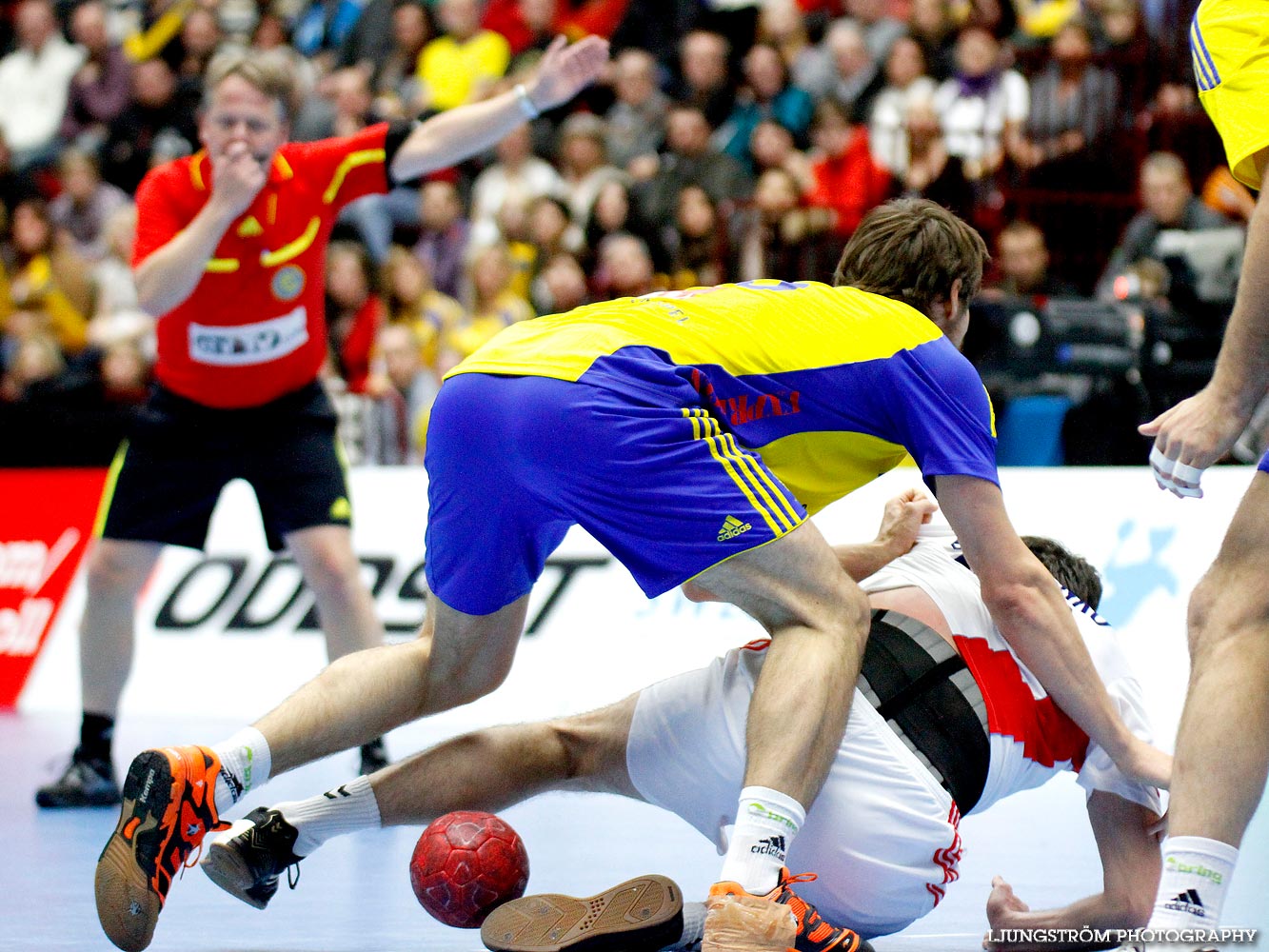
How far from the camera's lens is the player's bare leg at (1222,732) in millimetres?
2330

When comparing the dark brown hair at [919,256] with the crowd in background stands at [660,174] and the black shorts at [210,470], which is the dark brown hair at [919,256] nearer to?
the black shorts at [210,470]

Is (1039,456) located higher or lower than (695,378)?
lower

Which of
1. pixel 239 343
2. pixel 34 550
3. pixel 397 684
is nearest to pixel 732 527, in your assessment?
pixel 397 684

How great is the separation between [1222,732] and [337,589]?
2968mm

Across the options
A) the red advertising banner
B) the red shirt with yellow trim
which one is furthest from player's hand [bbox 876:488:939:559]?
the red advertising banner

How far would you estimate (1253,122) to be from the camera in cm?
255

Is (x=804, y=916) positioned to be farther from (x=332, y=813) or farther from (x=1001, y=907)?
Result: (x=332, y=813)

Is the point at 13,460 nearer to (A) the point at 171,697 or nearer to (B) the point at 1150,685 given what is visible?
(A) the point at 171,697

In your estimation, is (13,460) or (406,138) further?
(13,460)

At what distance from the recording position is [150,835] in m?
2.90

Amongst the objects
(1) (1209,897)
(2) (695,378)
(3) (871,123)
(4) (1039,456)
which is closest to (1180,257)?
(4) (1039,456)

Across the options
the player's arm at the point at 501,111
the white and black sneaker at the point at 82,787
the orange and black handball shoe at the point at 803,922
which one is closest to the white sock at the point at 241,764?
the orange and black handball shoe at the point at 803,922

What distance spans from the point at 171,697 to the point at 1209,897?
5111mm

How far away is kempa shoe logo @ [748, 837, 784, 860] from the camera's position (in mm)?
2615
